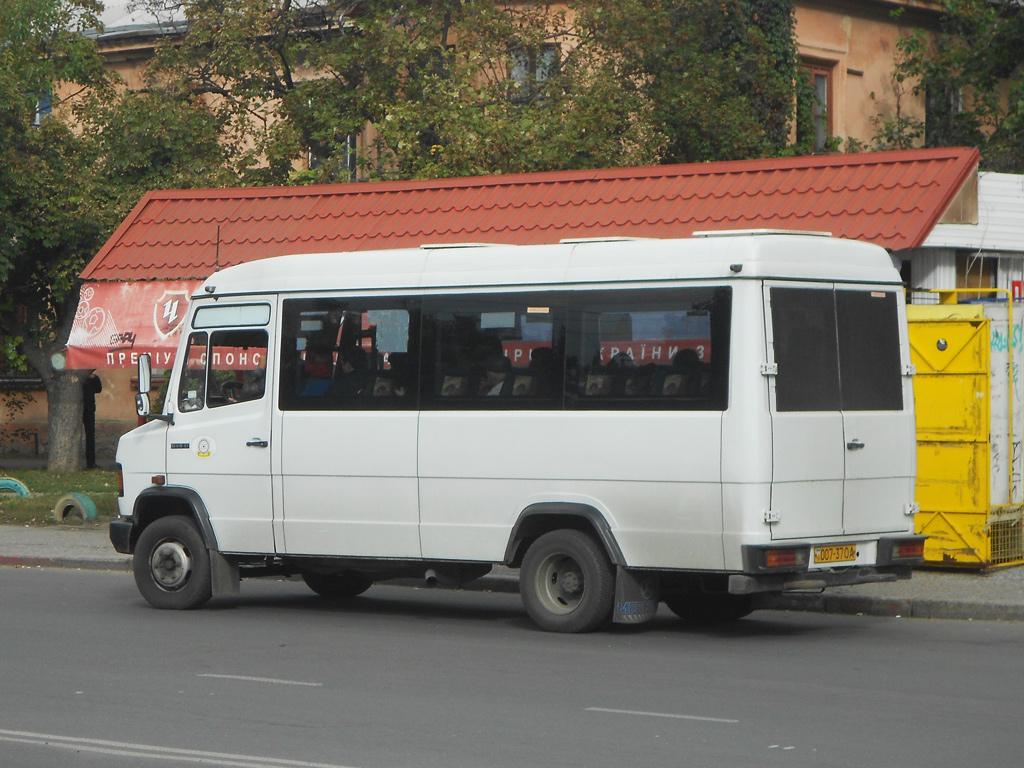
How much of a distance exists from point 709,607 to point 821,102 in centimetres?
2300

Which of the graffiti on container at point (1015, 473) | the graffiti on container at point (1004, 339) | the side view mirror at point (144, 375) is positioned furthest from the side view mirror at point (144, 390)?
the graffiti on container at point (1015, 473)

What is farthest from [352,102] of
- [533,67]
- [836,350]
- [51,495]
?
[836,350]

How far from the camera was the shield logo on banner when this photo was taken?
18031 millimetres

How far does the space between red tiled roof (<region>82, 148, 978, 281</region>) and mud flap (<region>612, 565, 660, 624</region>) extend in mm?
5126

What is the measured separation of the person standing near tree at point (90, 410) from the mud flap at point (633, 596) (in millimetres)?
19350

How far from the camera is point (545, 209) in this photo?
56.3 feet

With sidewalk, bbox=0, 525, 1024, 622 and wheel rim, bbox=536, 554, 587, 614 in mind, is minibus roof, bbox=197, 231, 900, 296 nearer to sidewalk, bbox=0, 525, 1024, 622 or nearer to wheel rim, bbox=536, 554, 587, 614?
wheel rim, bbox=536, 554, 587, 614

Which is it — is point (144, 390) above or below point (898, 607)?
above

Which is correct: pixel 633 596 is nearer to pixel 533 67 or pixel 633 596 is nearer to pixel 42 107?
pixel 533 67

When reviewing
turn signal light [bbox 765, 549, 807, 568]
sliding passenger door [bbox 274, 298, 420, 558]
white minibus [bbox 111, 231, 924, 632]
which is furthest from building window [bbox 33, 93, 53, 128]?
turn signal light [bbox 765, 549, 807, 568]

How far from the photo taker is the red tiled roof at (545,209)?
1504cm

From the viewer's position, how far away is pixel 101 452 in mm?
33094

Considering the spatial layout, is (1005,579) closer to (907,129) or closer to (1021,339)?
(1021,339)

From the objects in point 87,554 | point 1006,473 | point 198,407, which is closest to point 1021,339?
point 1006,473
